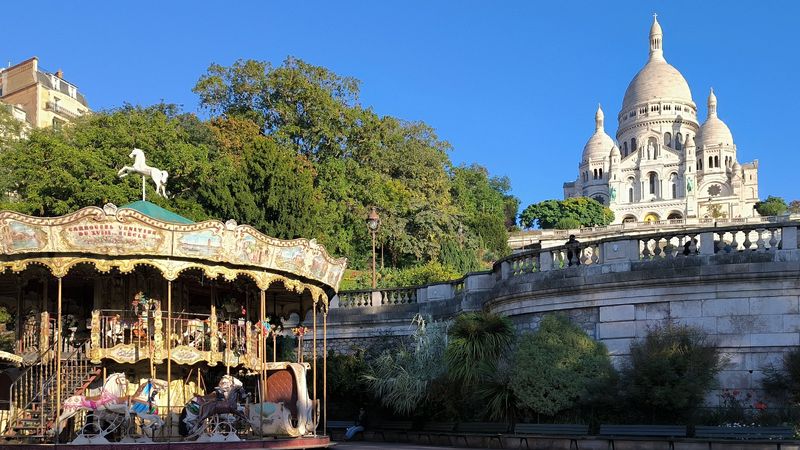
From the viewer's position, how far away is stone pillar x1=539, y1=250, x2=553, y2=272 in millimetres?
26000

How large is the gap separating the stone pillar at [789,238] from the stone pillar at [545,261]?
5.98 m

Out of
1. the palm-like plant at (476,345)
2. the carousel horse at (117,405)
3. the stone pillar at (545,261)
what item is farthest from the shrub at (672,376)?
the carousel horse at (117,405)

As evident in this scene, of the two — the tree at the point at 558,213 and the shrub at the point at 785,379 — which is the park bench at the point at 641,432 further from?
the tree at the point at 558,213

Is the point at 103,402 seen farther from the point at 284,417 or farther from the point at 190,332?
the point at 284,417

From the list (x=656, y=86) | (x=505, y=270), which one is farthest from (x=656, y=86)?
(x=505, y=270)

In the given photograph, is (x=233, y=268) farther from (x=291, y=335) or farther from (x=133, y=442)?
(x=291, y=335)

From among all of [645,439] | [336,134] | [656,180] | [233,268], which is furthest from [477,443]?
[656,180]

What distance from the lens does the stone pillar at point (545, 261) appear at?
85.3 feet

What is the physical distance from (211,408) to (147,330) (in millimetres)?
2845

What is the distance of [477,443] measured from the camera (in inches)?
968

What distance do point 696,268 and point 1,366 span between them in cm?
1663

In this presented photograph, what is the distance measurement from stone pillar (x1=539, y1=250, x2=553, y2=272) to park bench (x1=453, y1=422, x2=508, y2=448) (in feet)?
14.8

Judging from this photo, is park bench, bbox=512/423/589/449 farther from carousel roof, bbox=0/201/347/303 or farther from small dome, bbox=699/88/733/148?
small dome, bbox=699/88/733/148

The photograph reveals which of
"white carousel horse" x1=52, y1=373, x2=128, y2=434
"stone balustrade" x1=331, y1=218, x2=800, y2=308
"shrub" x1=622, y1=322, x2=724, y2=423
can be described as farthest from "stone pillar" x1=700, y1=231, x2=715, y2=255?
"white carousel horse" x1=52, y1=373, x2=128, y2=434
